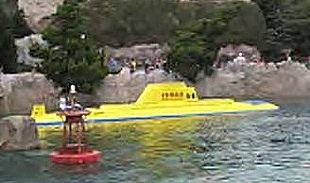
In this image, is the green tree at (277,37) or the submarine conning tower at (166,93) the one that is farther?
the green tree at (277,37)

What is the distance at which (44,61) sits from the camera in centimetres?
4903

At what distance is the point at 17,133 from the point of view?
32.3 m

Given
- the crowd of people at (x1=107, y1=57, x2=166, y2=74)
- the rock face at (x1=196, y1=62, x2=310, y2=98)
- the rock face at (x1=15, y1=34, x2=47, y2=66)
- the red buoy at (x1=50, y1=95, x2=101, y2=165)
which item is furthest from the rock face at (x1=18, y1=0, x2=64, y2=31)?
the red buoy at (x1=50, y1=95, x2=101, y2=165)

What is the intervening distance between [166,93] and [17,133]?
16.1 m

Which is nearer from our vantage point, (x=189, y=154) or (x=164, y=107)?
(x=189, y=154)

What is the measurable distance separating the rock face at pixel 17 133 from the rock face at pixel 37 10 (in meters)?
28.3

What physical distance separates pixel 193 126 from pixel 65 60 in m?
10.8

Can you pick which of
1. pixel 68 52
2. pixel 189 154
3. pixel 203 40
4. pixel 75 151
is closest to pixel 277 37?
pixel 203 40

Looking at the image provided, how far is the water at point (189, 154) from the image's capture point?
83.9ft

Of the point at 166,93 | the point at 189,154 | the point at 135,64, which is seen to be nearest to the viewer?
the point at 189,154

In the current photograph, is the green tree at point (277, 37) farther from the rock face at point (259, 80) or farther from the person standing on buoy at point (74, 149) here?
the person standing on buoy at point (74, 149)

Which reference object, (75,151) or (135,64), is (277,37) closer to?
(135,64)

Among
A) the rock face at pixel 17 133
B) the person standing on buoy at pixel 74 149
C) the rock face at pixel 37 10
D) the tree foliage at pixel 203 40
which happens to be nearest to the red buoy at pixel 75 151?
the person standing on buoy at pixel 74 149

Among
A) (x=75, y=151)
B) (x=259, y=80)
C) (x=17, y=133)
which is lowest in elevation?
(x=75, y=151)
